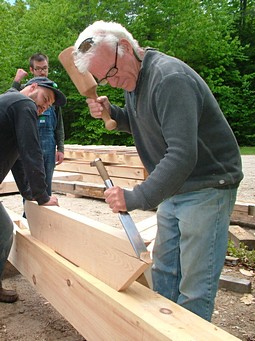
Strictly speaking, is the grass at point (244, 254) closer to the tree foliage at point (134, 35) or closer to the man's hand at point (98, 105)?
the man's hand at point (98, 105)

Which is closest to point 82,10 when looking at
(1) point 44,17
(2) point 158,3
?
(1) point 44,17

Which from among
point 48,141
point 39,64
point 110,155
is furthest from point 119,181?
point 39,64

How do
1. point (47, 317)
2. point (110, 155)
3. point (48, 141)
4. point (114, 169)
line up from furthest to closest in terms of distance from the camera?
point (110, 155)
point (114, 169)
point (48, 141)
point (47, 317)

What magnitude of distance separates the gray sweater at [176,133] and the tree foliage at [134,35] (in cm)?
1773

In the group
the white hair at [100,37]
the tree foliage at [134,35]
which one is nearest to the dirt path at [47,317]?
the white hair at [100,37]

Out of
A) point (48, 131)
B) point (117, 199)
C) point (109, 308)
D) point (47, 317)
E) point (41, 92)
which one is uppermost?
point (41, 92)

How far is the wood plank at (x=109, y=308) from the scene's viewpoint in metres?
1.53

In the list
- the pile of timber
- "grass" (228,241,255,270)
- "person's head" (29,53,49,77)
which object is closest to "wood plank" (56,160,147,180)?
the pile of timber

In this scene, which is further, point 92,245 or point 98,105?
point 98,105

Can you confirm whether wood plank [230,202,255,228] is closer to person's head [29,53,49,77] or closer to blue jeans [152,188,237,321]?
person's head [29,53,49,77]

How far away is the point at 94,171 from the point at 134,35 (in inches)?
585

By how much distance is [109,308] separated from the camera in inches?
71.7

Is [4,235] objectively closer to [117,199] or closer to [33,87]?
[33,87]

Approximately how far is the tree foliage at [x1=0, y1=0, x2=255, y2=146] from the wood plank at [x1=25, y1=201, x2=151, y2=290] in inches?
676
